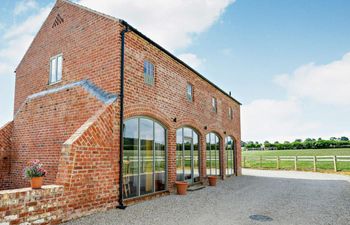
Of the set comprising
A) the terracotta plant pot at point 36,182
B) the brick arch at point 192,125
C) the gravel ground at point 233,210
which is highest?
the brick arch at point 192,125

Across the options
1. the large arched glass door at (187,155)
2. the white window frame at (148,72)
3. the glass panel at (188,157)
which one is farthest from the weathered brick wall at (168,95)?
the glass panel at (188,157)

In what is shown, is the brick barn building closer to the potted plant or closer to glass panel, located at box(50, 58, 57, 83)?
glass panel, located at box(50, 58, 57, 83)

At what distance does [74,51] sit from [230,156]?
13525mm

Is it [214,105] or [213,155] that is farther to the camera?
[214,105]

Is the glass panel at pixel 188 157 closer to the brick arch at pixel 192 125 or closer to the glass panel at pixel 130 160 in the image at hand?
the brick arch at pixel 192 125

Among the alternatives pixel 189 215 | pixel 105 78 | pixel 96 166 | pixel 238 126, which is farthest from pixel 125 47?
pixel 238 126

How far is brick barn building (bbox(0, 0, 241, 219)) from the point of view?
7273 mm

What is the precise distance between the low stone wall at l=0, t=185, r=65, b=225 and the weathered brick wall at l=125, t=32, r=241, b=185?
3.41 meters

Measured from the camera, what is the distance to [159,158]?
1040 centimetres

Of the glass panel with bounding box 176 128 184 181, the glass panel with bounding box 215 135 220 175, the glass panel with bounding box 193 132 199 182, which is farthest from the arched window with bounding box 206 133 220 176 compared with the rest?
the glass panel with bounding box 176 128 184 181

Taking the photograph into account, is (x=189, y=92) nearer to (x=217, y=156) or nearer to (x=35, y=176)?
(x=217, y=156)

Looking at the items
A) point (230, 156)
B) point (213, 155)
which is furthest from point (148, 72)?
point (230, 156)

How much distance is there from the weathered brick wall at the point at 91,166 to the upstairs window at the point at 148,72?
2.39 metres

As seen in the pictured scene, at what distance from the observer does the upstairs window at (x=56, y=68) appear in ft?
34.9
